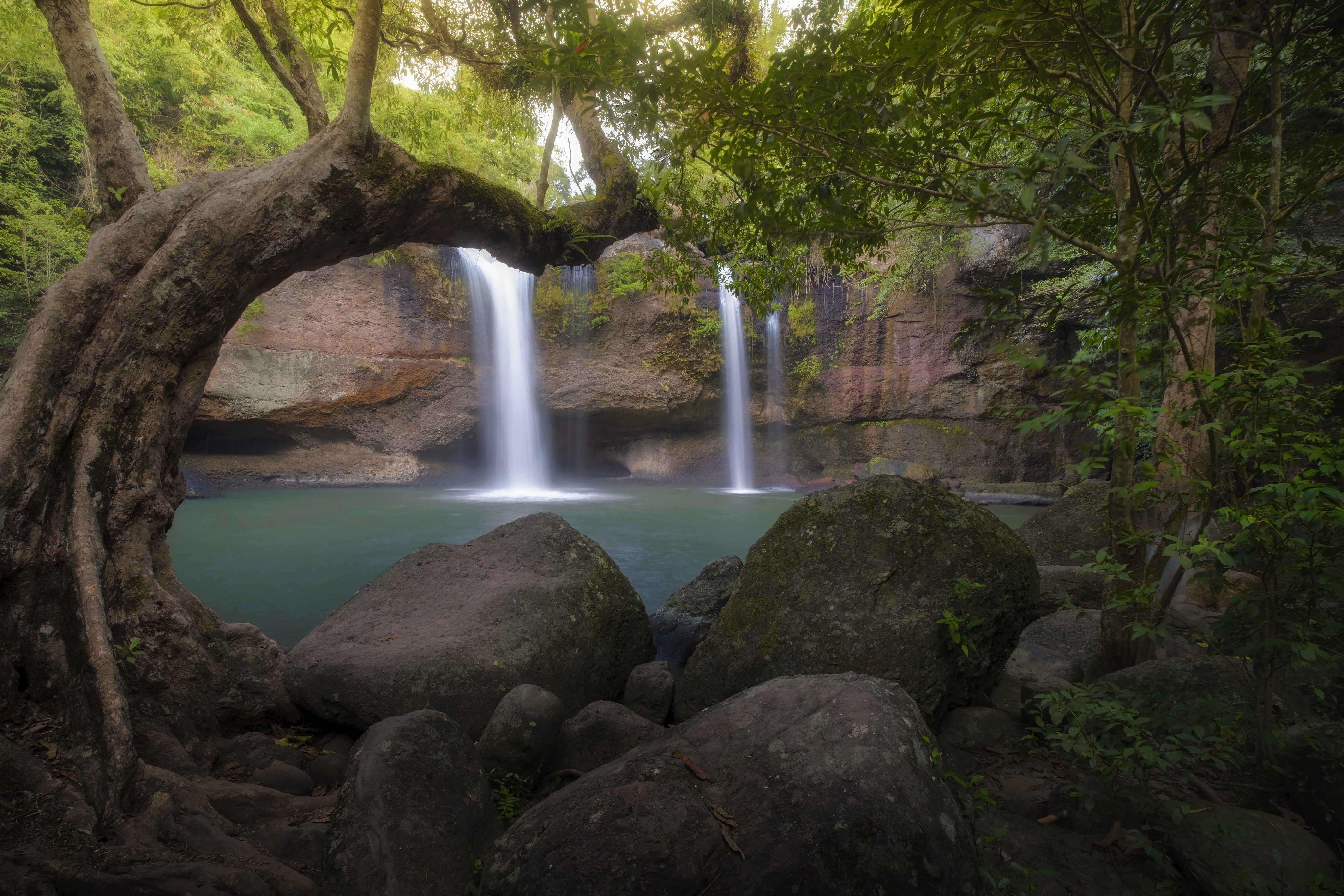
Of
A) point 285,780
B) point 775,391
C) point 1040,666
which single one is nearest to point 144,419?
point 285,780

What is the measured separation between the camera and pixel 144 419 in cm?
333

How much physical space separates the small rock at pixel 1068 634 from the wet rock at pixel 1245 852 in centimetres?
224

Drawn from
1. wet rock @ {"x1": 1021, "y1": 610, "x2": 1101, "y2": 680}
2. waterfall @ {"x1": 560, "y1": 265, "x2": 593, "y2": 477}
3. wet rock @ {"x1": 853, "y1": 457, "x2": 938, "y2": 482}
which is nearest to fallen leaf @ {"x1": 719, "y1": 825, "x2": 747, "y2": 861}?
wet rock @ {"x1": 1021, "y1": 610, "x2": 1101, "y2": 680}

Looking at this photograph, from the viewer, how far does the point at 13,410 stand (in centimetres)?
281

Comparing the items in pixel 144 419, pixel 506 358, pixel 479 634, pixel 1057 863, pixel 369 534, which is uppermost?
pixel 506 358

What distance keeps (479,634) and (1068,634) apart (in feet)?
14.2

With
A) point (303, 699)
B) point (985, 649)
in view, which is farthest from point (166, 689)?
point (985, 649)

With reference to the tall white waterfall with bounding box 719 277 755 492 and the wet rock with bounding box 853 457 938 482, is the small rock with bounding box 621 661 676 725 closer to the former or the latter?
the wet rock with bounding box 853 457 938 482

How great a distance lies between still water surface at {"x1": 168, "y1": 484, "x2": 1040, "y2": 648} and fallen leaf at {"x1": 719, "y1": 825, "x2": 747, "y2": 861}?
17.5ft

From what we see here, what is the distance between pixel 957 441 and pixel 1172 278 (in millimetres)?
17612

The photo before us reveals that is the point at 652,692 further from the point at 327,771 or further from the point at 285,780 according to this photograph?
the point at 285,780

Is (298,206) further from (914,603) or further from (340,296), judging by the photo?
(340,296)

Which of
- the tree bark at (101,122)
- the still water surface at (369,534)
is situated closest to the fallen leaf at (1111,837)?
the still water surface at (369,534)

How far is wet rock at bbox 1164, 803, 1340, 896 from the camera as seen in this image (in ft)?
6.78
